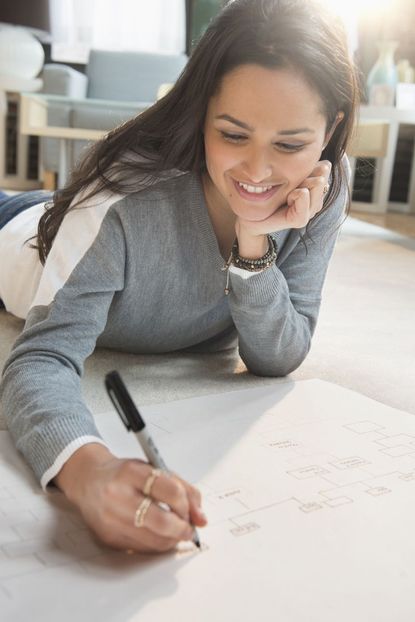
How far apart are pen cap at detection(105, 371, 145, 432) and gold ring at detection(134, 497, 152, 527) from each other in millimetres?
53

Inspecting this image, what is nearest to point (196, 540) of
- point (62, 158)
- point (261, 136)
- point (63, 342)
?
point (63, 342)

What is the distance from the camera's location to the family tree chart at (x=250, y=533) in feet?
1.59

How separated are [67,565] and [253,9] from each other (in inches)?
23.7

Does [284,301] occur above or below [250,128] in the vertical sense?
below

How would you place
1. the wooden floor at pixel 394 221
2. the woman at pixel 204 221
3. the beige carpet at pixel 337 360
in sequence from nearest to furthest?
the woman at pixel 204 221 < the beige carpet at pixel 337 360 < the wooden floor at pixel 394 221

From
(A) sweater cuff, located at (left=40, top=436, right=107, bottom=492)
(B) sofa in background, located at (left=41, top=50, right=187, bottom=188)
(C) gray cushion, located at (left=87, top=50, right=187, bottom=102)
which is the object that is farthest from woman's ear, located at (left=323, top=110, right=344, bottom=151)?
(C) gray cushion, located at (left=87, top=50, right=187, bottom=102)

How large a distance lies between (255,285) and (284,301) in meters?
0.06

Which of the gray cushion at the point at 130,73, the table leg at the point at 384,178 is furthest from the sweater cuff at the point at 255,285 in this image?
the gray cushion at the point at 130,73

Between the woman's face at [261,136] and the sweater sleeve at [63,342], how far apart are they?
14 centimetres

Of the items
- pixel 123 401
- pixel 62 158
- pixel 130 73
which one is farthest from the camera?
pixel 130 73

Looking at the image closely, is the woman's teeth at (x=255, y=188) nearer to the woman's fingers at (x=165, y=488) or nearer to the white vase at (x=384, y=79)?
the woman's fingers at (x=165, y=488)

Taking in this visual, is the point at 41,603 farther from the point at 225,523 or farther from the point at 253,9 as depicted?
the point at 253,9

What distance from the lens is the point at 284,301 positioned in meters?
0.98

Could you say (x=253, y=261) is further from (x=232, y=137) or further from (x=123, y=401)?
(x=123, y=401)
